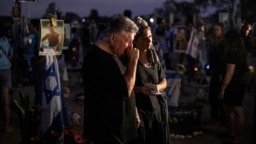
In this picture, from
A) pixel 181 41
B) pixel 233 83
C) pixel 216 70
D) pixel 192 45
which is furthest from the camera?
pixel 192 45

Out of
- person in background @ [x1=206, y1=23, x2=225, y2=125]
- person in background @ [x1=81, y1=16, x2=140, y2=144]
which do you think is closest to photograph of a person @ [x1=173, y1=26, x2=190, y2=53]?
person in background @ [x1=206, y1=23, x2=225, y2=125]

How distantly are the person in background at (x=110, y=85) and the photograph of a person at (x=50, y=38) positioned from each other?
7.30 feet

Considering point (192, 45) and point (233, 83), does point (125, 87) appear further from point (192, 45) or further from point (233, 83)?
point (192, 45)

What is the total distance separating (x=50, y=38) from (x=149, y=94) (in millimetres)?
2024

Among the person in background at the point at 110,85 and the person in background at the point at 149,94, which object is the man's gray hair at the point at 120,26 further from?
the person in background at the point at 149,94

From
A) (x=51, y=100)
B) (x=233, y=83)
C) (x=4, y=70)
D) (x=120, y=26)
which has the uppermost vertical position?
(x=120, y=26)

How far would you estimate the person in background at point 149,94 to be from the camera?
3.59 meters

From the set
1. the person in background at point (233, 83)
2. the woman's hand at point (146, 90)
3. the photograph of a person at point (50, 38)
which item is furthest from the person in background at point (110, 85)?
the person in background at point (233, 83)

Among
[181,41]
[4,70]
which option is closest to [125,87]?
[4,70]

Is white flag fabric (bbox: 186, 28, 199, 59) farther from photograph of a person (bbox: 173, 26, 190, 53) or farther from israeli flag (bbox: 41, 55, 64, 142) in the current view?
israeli flag (bbox: 41, 55, 64, 142)

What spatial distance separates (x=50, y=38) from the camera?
5.14m

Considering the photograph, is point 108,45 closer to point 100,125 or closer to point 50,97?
point 100,125

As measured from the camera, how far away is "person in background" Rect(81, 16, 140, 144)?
294 centimetres

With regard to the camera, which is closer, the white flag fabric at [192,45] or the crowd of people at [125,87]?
the crowd of people at [125,87]
